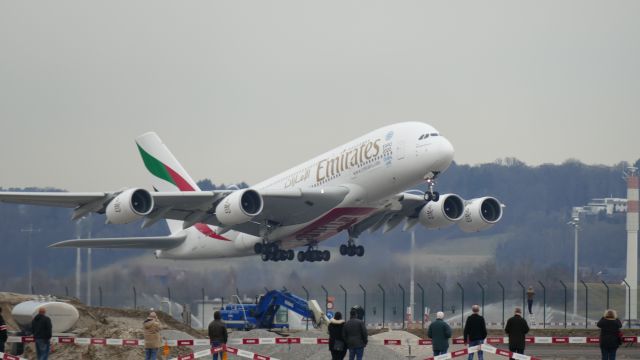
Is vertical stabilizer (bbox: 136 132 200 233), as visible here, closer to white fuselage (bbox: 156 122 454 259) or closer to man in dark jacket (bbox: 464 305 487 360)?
white fuselage (bbox: 156 122 454 259)

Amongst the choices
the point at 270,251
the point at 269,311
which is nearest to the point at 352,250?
the point at 270,251

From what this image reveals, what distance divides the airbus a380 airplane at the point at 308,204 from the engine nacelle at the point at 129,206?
0.03 m

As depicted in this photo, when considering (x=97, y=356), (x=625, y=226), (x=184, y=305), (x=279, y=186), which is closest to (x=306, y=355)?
(x=97, y=356)

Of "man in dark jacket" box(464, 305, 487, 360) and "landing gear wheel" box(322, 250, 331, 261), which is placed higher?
"landing gear wheel" box(322, 250, 331, 261)

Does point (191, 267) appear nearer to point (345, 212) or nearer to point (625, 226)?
point (345, 212)

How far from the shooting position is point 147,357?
2620 centimetres

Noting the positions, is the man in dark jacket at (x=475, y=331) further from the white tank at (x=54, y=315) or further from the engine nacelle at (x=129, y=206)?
the engine nacelle at (x=129, y=206)

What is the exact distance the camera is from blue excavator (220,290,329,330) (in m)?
43.8

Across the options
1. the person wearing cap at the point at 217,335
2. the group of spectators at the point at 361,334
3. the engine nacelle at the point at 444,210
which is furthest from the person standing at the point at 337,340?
the engine nacelle at the point at 444,210

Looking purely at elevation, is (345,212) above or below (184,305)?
above

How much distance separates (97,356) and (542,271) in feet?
111

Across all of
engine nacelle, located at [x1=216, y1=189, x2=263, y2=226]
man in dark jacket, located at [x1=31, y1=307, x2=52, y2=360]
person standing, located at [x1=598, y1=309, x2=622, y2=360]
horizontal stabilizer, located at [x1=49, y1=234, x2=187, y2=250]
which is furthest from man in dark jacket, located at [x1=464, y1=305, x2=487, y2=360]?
horizontal stabilizer, located at [x1=49, y1=234, x2=187, y2=250]

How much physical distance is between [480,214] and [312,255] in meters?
7.11

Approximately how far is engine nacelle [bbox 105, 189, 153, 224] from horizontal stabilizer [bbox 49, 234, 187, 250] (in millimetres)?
6329
